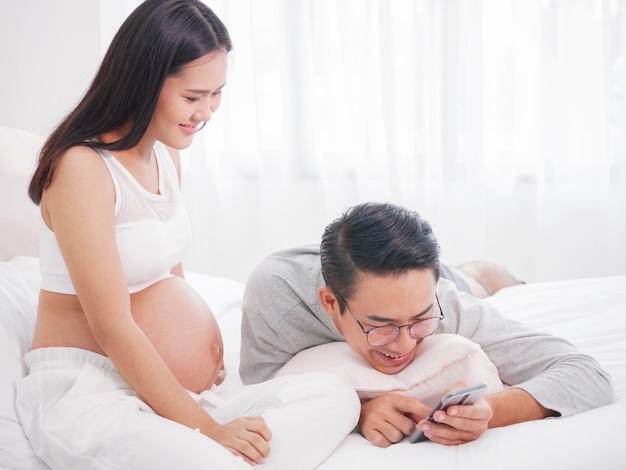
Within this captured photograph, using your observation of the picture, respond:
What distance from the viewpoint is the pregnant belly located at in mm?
1589

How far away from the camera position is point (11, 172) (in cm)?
210

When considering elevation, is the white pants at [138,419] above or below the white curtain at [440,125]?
below

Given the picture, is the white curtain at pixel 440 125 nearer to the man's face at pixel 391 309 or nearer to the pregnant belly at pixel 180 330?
the pregnant belly at pixel 180 330

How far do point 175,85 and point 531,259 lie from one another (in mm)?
2170

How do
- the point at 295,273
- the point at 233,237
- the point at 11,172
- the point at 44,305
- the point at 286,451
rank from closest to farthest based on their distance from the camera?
the point at 286,451 < the point at 44,305 < the point at 295,273 < the point at 11,172 < the point at 233,237

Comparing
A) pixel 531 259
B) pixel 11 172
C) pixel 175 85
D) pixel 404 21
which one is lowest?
pixel 531 259

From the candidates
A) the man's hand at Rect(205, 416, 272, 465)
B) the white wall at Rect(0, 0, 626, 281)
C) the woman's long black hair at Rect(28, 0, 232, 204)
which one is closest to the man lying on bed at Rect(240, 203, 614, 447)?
the man's hand at Rect(205, 416, 272, 465)

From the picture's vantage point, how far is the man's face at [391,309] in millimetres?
1358

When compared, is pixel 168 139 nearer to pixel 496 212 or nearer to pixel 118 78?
pixel 118 78

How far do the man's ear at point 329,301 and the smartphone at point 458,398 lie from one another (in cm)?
28

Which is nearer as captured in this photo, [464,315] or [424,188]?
[464,315]

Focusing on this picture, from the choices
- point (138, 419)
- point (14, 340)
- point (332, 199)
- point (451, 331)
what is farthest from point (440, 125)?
point (138, 419)

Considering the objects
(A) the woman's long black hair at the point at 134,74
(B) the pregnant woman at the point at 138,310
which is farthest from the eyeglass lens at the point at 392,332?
(A) the woman's long black hair at the point at 134,74

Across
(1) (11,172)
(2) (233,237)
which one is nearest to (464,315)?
(1) (11,172)
